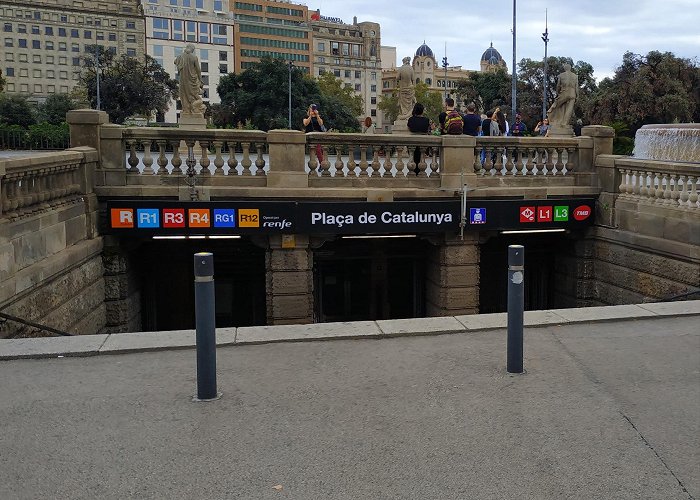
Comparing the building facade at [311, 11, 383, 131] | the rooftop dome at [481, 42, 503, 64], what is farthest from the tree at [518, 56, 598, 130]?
the rooftop dome at [481, 42, 503, 64]

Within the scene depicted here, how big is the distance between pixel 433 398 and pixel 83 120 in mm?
8757

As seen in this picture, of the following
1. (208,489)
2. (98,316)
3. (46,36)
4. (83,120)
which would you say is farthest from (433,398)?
(46,36)

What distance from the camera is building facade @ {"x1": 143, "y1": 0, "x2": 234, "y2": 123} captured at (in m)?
142

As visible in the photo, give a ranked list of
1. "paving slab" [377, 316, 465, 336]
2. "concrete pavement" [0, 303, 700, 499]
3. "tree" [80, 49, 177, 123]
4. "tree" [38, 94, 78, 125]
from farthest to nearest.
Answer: "tree" [38, 94, 78, 125] < "tree" [80, 49, 177, 123] < "paving slab" [377, 316, 465, 336] < "concrete pavement" [0, 303, 700, 499]

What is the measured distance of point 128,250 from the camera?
40.5 ft

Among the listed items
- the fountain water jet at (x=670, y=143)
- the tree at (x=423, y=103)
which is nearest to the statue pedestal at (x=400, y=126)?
the fountain water jet at (x=670, y=143)

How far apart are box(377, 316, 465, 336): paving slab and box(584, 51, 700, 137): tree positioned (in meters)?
41.8

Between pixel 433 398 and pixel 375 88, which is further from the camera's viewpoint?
pixel 375 88

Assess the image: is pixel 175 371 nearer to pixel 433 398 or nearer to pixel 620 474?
pixel 433 398

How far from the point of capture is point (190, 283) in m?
14.2

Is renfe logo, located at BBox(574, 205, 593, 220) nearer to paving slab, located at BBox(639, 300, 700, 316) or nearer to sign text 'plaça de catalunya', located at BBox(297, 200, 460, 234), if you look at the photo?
sign text 'plaça de catalunya', located at BBox(297, 200, 460, 234)

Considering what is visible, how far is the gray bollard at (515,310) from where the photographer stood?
5770 mm

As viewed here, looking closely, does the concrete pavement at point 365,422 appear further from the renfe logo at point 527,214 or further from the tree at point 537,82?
the tree at point 537,82

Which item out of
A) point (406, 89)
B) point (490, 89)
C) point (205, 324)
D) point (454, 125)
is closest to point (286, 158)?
point (454, 125)
